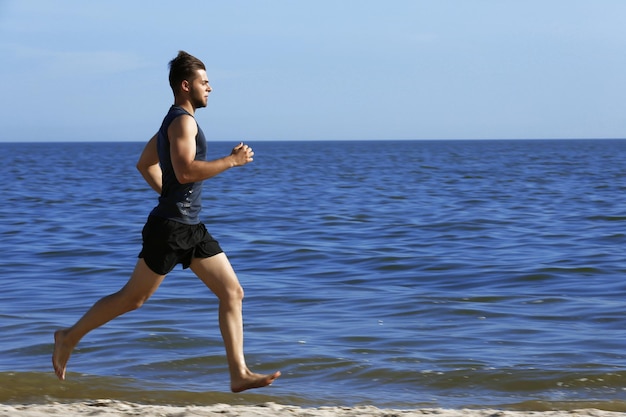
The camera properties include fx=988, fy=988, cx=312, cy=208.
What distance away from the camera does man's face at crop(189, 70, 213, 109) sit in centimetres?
503

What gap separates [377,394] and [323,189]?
2457 centimetres

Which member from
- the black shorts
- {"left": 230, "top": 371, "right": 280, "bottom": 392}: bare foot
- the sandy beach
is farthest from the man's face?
the sandy beach

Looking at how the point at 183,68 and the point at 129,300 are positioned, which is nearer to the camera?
the point at 183,68

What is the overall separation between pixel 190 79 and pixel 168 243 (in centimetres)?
84

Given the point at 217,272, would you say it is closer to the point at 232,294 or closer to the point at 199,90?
the point at 232,294

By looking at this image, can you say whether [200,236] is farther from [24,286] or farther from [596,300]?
[24,286]

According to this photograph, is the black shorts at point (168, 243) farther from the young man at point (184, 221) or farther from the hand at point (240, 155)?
the hand at point (240, 155)

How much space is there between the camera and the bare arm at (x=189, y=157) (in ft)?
15.6

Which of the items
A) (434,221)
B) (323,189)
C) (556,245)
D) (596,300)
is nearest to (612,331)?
(596,300)

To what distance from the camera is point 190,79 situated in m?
5.03

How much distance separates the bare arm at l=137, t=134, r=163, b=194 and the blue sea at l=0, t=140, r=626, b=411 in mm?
1691

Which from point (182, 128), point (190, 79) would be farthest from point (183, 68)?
point (182, 128)

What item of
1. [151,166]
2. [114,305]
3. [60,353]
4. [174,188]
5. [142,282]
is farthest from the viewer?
[60,353]

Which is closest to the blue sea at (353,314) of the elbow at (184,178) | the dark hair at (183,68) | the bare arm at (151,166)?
the bare arm at (151,166)
